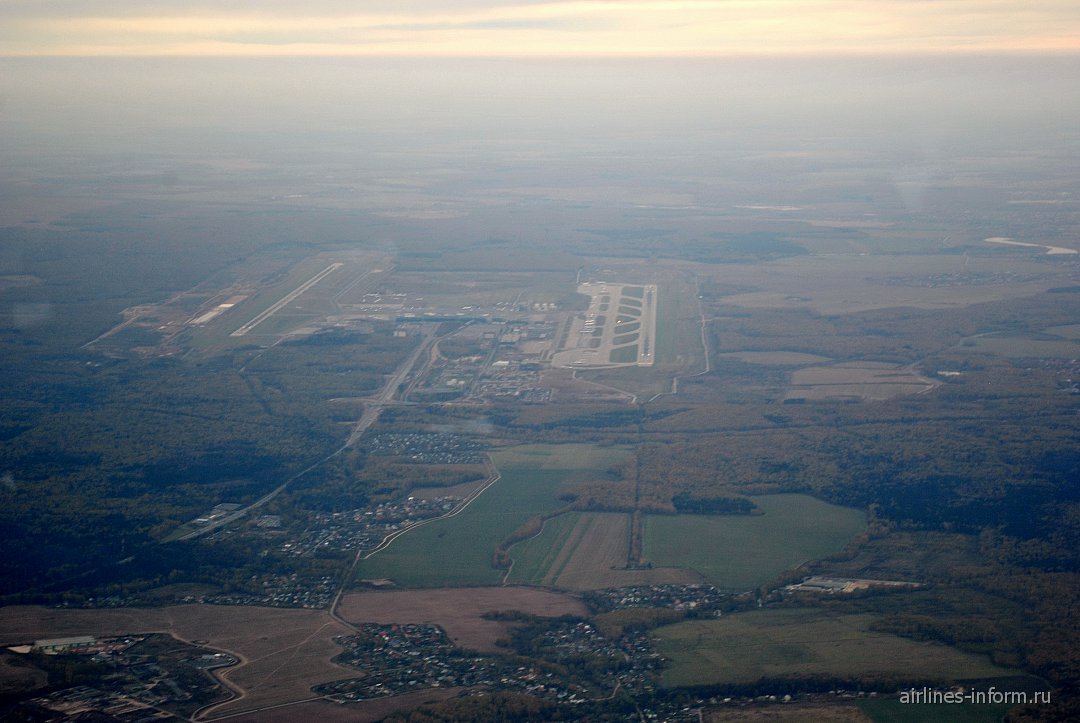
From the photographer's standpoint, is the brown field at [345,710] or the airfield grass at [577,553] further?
the airfield grass at [577,553]

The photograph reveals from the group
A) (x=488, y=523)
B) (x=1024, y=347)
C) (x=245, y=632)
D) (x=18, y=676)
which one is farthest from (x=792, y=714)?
(x=1024, y=347)

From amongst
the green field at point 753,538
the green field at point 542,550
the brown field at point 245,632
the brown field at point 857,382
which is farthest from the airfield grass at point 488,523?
the brown field at point 857,382

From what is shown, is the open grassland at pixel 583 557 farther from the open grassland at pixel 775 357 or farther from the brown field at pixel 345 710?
the open grassland at pixel 775 357

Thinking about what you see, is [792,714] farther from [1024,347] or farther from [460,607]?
[1024,347]

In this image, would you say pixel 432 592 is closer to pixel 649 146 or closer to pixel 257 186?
pixel 257 186

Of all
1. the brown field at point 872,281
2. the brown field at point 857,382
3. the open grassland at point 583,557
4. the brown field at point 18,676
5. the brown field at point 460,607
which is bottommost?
the brown field at point 18,676

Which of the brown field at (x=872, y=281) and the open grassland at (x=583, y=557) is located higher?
the brown field at (x=872, y=281)
